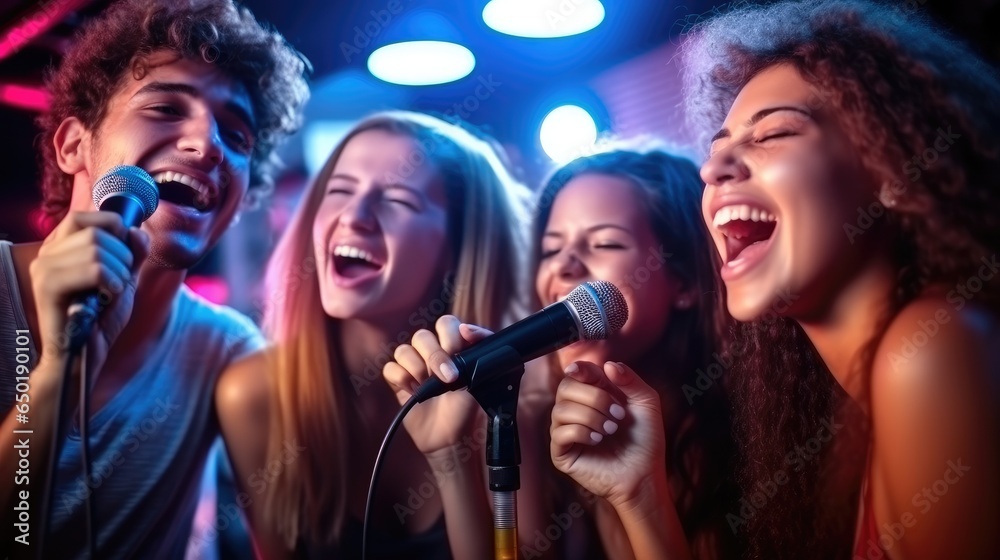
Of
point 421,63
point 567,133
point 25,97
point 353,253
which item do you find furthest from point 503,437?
point 25,97

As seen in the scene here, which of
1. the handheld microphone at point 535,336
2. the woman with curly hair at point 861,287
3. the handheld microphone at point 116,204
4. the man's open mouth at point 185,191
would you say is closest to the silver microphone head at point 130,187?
the handheld microphone at point 116,204

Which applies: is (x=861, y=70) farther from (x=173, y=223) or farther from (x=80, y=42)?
(x=80, y=42)

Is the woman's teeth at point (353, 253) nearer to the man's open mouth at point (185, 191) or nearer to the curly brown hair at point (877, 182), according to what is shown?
the man's open mouth at point (185, 191)

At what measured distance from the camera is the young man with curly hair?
1.64 m

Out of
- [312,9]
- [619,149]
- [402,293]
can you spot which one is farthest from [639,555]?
[312,9]

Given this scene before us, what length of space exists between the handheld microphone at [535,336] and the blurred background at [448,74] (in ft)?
1.60

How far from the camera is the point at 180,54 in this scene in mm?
1803

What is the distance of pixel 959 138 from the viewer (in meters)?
1.58

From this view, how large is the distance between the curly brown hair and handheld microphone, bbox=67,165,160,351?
4.07 ft

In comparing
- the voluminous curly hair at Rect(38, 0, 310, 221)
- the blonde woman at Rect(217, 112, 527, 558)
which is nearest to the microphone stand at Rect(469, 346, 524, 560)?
the blonde woman at Rect(217, 112, 527, 558)

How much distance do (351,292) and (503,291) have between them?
1.19 ft

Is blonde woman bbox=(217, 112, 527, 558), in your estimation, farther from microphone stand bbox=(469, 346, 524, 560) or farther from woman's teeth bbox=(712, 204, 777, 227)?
woman's teeth bbox=(712, 204, 777, 227)

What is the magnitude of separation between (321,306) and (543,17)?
90cm

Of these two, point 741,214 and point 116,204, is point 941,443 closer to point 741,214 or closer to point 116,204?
point 741,214
